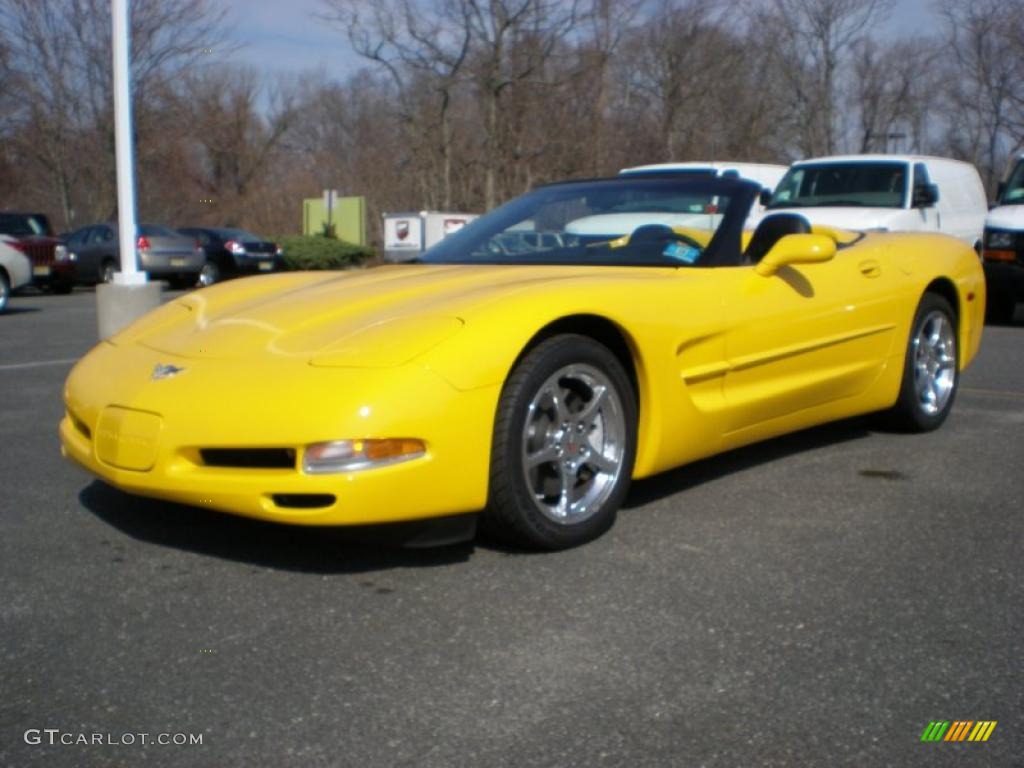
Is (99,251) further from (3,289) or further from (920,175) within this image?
(920,175)

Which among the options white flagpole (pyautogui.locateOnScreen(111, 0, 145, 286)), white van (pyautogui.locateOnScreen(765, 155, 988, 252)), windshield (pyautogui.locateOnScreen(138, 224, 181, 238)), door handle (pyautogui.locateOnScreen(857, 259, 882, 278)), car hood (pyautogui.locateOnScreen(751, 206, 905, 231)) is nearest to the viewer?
door handle (pyautogui.locateOnScreen(857, 259, 882, 278))

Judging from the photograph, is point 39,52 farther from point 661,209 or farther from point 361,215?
point 661,209

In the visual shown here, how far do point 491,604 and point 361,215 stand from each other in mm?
28238

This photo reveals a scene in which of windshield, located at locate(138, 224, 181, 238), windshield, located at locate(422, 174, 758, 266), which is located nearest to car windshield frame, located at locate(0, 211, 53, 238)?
windshield, located at locate(138, 224, 181, 238)

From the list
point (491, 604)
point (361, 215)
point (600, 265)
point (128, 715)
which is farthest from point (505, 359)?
point (361, 215)

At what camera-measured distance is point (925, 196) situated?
1159 centimetres

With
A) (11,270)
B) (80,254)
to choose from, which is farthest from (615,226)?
(80,254)

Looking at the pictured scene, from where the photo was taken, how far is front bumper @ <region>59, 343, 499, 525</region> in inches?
125

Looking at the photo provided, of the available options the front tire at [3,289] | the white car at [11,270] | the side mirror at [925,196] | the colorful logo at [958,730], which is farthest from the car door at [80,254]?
the colorful logo at [958,730]

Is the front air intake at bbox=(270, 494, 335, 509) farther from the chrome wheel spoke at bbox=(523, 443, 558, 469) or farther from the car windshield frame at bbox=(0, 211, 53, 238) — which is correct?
the car windshield frame at bbox=(0, 211, 53, 238)

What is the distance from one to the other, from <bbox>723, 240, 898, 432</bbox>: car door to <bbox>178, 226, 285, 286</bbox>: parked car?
62.6ft

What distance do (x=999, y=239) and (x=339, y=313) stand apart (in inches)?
360

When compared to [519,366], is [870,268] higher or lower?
higher

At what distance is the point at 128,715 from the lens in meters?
2.48
